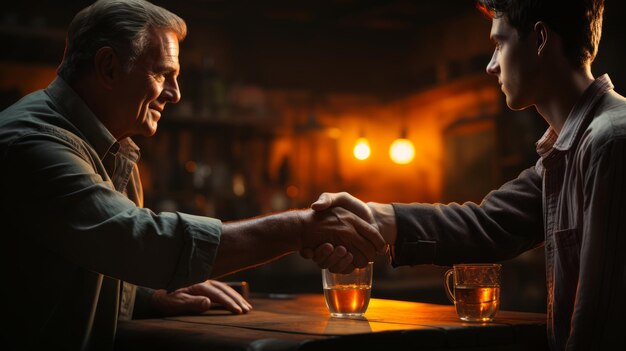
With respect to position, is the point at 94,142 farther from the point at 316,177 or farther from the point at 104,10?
the point at 316,177

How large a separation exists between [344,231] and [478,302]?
0.47 m

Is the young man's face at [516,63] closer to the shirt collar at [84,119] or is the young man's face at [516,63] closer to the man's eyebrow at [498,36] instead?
the man's eyebrow at [498,36]

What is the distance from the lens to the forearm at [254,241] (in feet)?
5.27

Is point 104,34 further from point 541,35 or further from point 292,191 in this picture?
point 292,191

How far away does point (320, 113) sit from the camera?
6.32 m

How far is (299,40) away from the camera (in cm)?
636

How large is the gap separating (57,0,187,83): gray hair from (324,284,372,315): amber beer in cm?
80

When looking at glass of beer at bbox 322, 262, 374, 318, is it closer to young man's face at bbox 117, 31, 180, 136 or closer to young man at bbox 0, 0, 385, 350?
young man at bbox 0, 0, 385, 350

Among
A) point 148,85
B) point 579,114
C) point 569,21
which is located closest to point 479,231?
point 579,114

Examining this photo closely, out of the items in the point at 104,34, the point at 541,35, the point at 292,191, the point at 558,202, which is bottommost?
the point at 292,191

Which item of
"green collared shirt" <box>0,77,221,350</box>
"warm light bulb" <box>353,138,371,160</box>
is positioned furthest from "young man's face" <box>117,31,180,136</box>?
"warm light bulb" <box>353,138,371,160</box>

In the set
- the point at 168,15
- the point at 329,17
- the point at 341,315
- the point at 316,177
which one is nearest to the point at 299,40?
the point at 329,17

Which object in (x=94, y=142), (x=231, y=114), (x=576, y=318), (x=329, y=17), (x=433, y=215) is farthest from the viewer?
(x=329, y=17)

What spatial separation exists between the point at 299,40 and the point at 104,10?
179 inches
